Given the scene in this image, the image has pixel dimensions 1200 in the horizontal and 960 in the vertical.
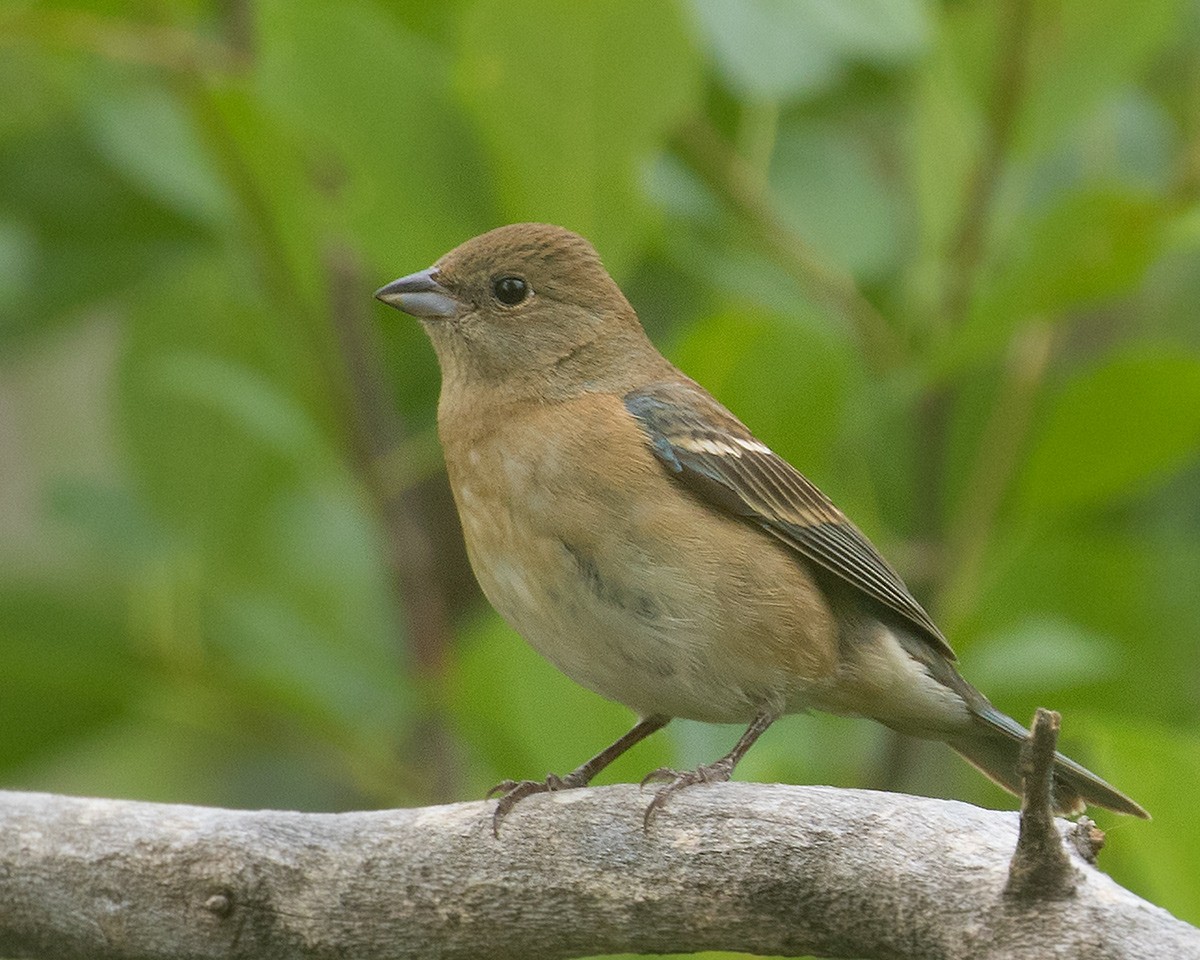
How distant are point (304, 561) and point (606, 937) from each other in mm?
2191

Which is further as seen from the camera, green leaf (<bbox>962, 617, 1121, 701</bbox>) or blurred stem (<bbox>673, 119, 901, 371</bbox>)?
blurred stem (<bbox>673, 119, 901, 371</bbox>)

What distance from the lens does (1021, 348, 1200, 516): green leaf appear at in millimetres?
4195

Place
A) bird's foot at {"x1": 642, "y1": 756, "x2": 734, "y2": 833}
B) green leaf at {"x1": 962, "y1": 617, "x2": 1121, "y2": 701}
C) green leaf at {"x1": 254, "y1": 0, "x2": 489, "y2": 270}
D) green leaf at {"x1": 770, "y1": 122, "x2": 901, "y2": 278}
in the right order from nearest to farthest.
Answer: bird's foot at {"x1": 642, "y1": 756, "x2": 734, "y2": 833} → green leaf at {"x1": 962, "y1": 617, "x2": 1121, "y2": 701} → green leaf at {"x1": 254, "y1": 0, "x2": 489, "y2": 270} → green leaf at {"x1": 770, "y1": 122, "x2": 901, "y2": 278}

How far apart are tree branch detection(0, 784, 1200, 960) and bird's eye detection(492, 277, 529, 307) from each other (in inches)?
55.9

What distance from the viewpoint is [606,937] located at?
10.1 ft

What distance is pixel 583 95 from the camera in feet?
13.7

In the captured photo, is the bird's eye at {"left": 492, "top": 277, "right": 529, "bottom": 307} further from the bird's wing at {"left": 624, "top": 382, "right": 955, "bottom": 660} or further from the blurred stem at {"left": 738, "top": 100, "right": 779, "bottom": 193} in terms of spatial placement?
the blurred stem at {"left": 738, "top": 100, "right": 779, "bottom": 193}

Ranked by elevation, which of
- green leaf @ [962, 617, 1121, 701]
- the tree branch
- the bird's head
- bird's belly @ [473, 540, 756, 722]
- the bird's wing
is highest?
the bird's head

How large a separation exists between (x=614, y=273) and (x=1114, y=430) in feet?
3.99

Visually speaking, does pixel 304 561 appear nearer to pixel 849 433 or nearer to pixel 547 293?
pixel 547 293

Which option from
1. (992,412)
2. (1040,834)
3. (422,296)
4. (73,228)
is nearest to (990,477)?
(992,412)

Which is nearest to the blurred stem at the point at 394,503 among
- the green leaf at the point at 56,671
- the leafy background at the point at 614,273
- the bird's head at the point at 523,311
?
the leafy background at the point at 614,273

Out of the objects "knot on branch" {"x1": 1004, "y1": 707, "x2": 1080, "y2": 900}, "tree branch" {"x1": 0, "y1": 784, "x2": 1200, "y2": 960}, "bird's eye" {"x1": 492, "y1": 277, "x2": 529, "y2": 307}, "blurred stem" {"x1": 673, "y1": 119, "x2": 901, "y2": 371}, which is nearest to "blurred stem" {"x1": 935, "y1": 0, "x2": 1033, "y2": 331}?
"blurred stem" {"x1": 673, "y1": 119, "x2": 901, "y2": 371}

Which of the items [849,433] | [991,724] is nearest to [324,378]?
[849,433]
